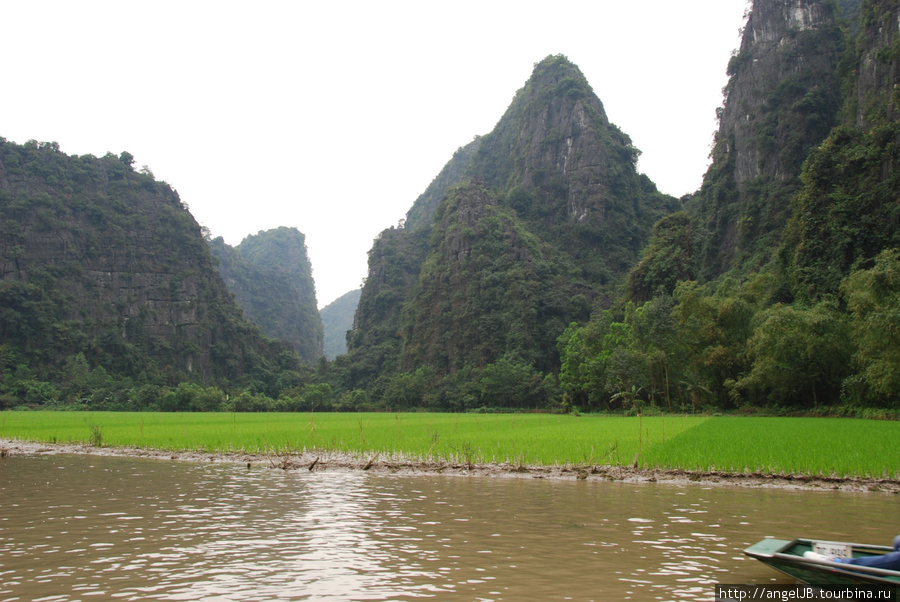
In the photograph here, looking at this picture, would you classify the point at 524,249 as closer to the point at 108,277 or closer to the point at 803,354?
the point at 803,354

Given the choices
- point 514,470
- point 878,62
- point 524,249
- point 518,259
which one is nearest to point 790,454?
point 514,470

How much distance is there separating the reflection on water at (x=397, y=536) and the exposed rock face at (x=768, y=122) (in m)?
47.5

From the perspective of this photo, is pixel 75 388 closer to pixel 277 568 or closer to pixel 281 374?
pixel 281 374

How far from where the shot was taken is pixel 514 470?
13.5 m

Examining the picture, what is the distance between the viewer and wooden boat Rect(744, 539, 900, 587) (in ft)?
15.9

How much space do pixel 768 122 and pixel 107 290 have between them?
253ft

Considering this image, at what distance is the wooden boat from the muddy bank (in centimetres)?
620

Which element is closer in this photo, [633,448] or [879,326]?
[633,448]

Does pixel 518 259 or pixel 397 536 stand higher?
pixel 518 259

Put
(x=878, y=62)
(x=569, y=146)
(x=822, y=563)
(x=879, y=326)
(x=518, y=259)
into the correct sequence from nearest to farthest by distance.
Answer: (x=822, y=563)
(x=879, y=326)
(x=878, y=62)
(x=518, y=259)
(x=569, y=146)

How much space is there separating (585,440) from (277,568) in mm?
12473

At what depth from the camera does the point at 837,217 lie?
36.3 meters

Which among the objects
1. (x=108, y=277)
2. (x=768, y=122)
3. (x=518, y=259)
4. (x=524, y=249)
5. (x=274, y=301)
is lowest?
(x=108, y=277)

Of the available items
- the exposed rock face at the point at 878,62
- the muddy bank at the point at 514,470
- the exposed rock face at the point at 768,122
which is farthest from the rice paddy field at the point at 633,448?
the exposed rock face at the point at 768,122
